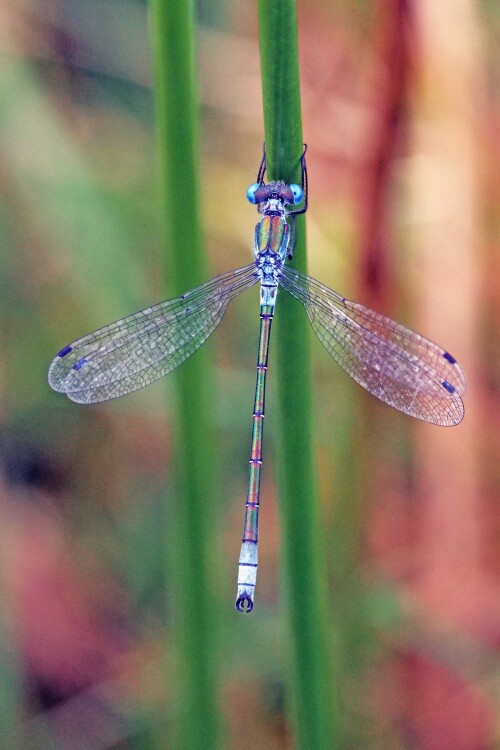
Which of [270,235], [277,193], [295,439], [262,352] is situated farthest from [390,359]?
[295,439]

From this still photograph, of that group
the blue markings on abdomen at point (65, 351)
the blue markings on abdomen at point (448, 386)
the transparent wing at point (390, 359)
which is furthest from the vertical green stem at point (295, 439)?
the blue markings on abdomen at point (65, 351)

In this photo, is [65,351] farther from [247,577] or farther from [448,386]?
[448,386]

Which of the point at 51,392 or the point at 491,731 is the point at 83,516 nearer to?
the point at 51,392

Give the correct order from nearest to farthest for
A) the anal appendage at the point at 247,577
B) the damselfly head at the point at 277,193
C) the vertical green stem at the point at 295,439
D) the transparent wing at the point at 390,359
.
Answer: the vertical green stem at the point at 295,439, the damselfly head at the point at 277,193, the anal appendage at the point at 247,577, the transparent wing at the point at 390,359

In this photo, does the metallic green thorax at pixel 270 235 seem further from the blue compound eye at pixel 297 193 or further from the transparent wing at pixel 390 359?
the blue compound eye at pixel 297 193

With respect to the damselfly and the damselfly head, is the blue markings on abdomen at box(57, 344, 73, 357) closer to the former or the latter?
the damselfly

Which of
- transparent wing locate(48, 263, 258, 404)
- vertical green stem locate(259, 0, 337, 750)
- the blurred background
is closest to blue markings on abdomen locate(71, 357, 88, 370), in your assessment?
transparent wing locate(48, 263, 258, 404)

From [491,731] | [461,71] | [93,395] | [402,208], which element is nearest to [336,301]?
[402,208]
